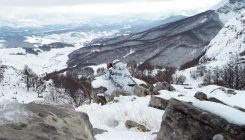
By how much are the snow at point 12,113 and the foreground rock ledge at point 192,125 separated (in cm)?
302

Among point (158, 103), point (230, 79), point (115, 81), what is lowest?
point (230, 79)

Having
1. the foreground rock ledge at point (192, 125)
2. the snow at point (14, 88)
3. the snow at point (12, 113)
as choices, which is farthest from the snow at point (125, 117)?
the snow at point (14, 88)

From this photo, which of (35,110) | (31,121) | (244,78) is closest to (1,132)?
(31,121)

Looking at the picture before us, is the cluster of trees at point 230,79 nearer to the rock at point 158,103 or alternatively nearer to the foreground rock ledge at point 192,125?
the rock at point 158,103

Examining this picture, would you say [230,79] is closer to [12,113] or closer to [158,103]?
[158,103]

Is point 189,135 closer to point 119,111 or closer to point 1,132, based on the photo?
point 1,132

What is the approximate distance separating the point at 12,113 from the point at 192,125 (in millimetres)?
3371

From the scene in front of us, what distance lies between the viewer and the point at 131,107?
51.5 feet

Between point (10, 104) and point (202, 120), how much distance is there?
3412 millimetres

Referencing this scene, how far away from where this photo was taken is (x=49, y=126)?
20.0 ft

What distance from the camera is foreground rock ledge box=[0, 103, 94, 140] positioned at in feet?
18.5

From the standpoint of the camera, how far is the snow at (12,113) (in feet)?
19.0

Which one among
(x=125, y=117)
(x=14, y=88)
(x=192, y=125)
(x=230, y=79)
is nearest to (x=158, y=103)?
(x=125, y=117)

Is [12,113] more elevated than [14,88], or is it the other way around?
[12,113]
